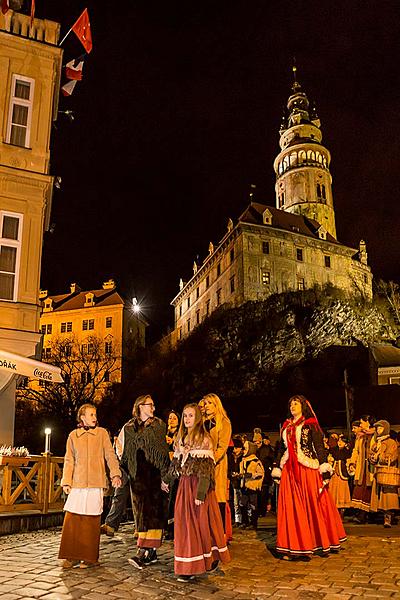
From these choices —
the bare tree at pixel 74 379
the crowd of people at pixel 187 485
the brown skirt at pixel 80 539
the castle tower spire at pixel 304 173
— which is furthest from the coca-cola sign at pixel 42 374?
the castle tower spire at pixel 304 173

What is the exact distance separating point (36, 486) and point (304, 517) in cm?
615

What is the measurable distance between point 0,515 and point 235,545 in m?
4.31

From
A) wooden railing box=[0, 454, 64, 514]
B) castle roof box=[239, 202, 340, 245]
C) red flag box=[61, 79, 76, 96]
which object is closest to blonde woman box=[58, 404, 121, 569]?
wooden railing box=[0, 454, 64, 514]

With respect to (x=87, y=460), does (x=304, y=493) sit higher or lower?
lower

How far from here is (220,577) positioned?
6371 mm

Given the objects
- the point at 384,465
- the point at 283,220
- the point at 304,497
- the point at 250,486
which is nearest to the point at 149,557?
the point at 304,497

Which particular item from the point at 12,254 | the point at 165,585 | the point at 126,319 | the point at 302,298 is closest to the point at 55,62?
the point at 12,254

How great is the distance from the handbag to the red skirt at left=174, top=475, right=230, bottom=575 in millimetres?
5365

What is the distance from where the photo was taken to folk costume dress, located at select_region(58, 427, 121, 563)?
6879mm

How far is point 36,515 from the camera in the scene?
1056 cm

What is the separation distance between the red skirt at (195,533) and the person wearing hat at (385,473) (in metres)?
5.35

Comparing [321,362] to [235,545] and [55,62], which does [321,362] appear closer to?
[55,62]

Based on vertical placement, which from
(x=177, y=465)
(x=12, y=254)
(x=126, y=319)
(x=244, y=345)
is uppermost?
(x=126, y=319)

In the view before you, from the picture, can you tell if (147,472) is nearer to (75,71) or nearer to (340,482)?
(340,482)
